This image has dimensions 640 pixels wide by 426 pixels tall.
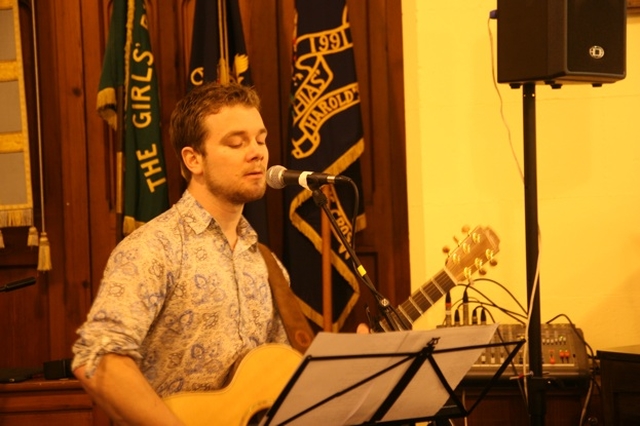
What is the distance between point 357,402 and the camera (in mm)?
2049

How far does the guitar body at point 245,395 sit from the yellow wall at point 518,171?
1350mm

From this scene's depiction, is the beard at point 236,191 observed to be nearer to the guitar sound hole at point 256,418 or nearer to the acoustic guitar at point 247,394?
the acoustic guitar at point 247,394

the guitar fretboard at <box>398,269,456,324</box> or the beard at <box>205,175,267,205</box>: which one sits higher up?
the beard at <box>205,175,267,205</box>

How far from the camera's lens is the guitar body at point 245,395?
2.35m

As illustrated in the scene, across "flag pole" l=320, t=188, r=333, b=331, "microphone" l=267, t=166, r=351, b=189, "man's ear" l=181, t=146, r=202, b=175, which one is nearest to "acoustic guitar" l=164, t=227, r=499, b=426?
"microphone" l=267, t=166, r=351, b=189

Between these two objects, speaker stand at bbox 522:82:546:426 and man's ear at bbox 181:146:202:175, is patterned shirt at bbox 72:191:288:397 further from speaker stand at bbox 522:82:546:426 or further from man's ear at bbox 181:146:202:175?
speaker stand at bbox 522:82:546:426

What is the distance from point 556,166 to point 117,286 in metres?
2.08

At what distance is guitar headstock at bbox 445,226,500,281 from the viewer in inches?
111

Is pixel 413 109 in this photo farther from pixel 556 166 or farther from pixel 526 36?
pixel 526 36

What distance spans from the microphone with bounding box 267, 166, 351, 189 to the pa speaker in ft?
3.05

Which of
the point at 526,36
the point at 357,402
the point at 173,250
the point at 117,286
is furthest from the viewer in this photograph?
the point at 526,36

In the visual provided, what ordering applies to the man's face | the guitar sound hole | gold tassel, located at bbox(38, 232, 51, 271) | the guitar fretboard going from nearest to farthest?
1. the guitar sound hole
2. the man's face
3. the guitar fretboard
4. gold tassel, located at bbox(38, 232, 51, 271)

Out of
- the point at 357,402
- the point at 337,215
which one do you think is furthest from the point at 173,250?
the point at 337,215

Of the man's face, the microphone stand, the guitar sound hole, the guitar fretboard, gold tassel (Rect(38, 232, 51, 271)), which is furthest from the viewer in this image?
gold tassel (Rect(38, 232, 51, 271))
